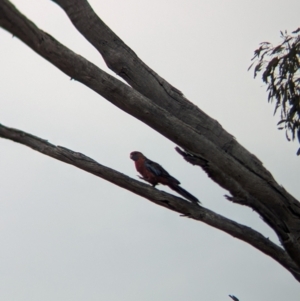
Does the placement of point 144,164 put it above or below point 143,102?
above

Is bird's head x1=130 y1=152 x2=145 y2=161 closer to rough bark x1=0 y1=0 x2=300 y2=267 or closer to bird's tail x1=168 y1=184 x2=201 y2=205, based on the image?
bird's tail x1=168 y1=184 x2=201 y2=205

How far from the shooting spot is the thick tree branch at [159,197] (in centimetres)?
557

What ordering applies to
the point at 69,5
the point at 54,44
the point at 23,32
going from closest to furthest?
the point at 23,32
the point at 54,44
the point at 69,5

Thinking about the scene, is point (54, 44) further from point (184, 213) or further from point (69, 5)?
point (184, 213)

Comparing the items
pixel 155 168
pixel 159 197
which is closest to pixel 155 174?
pixel 155 168

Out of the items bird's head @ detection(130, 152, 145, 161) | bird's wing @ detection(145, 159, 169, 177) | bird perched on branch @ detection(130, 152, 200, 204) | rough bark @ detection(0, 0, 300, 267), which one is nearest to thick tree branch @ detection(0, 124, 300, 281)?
rough bark @ detection(0, 0, 300, 267)

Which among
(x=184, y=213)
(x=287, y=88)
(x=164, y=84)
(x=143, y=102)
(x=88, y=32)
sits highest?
(x=287, y=88)

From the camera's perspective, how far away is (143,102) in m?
5.54

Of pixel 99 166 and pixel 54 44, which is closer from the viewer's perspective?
pixel 54 44

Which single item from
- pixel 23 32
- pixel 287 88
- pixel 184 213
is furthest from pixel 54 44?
pixel 287 88

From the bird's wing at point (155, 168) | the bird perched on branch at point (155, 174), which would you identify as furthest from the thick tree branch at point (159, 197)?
the bird's wing at point (155, 168)

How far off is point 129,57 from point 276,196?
1408mm

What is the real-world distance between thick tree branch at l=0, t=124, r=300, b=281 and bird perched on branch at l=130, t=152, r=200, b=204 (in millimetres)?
298

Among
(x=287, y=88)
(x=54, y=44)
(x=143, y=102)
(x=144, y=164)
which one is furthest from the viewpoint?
(x=287, y=88)
